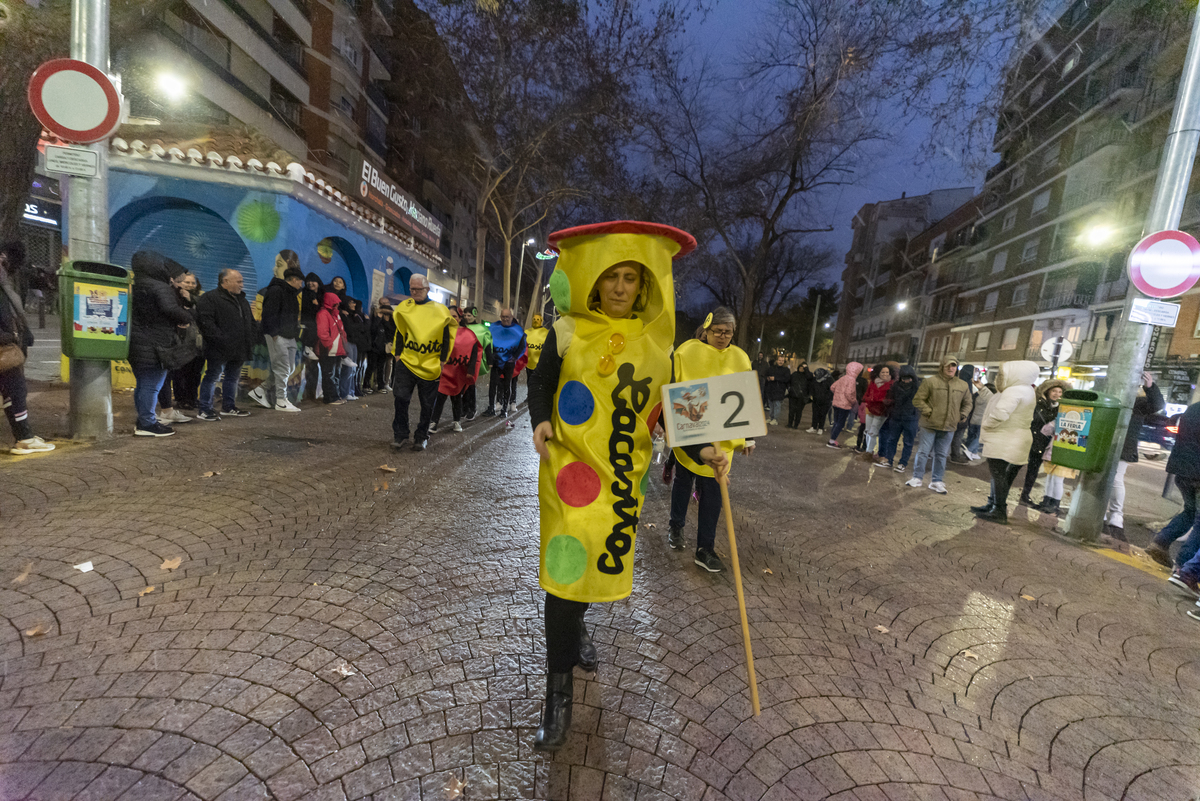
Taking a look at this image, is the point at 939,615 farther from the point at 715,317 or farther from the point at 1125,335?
the point at 1125,335

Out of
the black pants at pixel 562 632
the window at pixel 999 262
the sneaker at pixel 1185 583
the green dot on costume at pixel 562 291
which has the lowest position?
the sneaker at pixel 1185 583

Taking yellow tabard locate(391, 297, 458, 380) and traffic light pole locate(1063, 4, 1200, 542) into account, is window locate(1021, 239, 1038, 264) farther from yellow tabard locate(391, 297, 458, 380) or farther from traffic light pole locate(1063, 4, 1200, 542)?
yellow tabard locate(391, 297, 458, 380)

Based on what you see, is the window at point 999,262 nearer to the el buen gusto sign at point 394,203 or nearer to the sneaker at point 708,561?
the el buen gusto sign at point 394,203

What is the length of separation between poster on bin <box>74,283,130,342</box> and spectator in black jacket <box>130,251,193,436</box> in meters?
0.23

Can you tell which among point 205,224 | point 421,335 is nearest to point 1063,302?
point 421,335

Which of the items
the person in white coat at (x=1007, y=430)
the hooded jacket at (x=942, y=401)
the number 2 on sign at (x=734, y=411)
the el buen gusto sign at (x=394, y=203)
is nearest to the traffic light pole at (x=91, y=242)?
the number 2 on sign at (x=734, y=411)

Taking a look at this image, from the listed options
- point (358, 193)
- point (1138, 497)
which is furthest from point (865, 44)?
point (358, 193)

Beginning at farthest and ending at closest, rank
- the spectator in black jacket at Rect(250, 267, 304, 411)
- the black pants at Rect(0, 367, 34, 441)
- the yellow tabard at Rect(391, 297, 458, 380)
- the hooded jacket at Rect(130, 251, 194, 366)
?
the spectator in black jacket at Rect(250, 267, 304, 411), the yellow tabard at Rect(391, 297, 458, 380), the hooded jacket at Rect(130, 251, 194, 366), the black pants at Rect(0, 367, 34, 441)

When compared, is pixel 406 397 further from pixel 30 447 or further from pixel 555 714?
pixel 555 714

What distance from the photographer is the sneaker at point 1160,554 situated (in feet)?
17.4

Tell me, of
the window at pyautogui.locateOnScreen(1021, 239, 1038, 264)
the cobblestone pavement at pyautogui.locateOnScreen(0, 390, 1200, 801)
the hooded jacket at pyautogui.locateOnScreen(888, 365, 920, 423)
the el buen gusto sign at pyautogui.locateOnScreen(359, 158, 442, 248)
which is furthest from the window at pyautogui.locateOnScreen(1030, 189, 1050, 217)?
the cobblestone pavement at pyautogui.locateOnScreen(0, 390, 1200, 801)

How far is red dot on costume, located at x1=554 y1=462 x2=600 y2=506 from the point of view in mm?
2162

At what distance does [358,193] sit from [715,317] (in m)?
12.7

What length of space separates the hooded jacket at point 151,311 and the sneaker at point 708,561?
631cm
